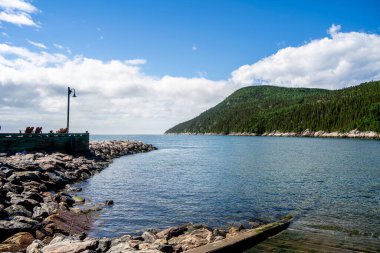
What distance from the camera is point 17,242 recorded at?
1091 centimetres

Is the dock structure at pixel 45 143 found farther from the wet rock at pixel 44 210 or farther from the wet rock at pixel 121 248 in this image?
the wet rock at pixel 121 248

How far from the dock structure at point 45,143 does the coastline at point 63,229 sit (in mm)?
Result: 9304

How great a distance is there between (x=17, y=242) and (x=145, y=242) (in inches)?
168

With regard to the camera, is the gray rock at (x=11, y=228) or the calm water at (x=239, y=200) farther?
the calm water at (x=239, y=200)

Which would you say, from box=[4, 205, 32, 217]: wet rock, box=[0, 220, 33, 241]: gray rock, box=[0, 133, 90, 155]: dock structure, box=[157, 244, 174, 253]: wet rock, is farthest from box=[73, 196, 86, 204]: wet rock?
box=[0, 133, 90, 155]: dock structure

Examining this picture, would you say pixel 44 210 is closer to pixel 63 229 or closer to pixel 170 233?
pixel 63 229

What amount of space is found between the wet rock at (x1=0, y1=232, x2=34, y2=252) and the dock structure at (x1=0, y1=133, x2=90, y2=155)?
2299cm

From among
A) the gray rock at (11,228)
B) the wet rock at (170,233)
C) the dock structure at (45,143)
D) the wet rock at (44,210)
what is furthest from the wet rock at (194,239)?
the dock structure at (45,143)

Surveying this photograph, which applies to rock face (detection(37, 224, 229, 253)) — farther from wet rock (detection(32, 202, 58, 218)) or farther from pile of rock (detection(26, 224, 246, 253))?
wet rock (detection(32, 202, 58, 218))

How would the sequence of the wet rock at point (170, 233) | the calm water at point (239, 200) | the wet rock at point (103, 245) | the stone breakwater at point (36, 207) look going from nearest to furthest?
the wet rock at point (103, 245), the stone breakwater at point (36, 207), the wet rock at point (170, 233), the calm water at point (239, 200)

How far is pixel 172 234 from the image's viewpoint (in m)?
13.2

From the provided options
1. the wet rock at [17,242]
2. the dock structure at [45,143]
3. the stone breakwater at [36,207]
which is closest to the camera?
the wet rock at [17,242]

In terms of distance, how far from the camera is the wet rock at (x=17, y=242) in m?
10.4

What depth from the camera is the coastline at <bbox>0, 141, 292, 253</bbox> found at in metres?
10.4
